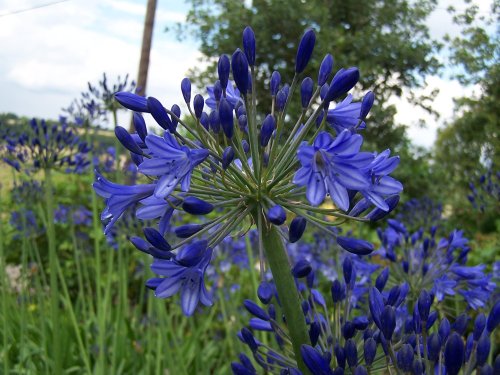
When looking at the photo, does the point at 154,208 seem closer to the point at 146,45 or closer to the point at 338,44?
the point at 146,45

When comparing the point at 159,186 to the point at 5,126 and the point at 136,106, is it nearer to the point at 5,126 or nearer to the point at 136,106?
the point at 136,106

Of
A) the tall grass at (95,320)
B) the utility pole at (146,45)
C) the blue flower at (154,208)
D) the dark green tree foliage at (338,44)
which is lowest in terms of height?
the tall grass at (95,320)

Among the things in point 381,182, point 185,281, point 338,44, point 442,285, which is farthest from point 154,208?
point 338,44

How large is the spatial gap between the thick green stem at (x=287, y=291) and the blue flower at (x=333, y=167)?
186 millimetres

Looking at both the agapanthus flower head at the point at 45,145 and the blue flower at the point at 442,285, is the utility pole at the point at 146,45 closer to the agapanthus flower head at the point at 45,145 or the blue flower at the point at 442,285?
the agapanthus flower head at the point at 45,145

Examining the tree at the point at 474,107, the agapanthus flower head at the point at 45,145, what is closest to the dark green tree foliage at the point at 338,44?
the tree at the point at 474,107

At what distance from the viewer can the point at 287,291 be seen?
151cm

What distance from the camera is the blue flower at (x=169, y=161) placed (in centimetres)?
143

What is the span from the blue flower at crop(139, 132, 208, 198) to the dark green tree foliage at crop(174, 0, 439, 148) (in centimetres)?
1413

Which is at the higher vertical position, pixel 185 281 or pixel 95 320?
pixel 185 281

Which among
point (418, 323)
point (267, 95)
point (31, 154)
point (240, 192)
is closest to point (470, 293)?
point (418, 323)

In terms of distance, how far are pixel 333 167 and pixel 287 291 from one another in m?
0.34

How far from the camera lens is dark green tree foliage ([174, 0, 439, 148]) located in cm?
1569

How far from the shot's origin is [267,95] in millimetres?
15766
